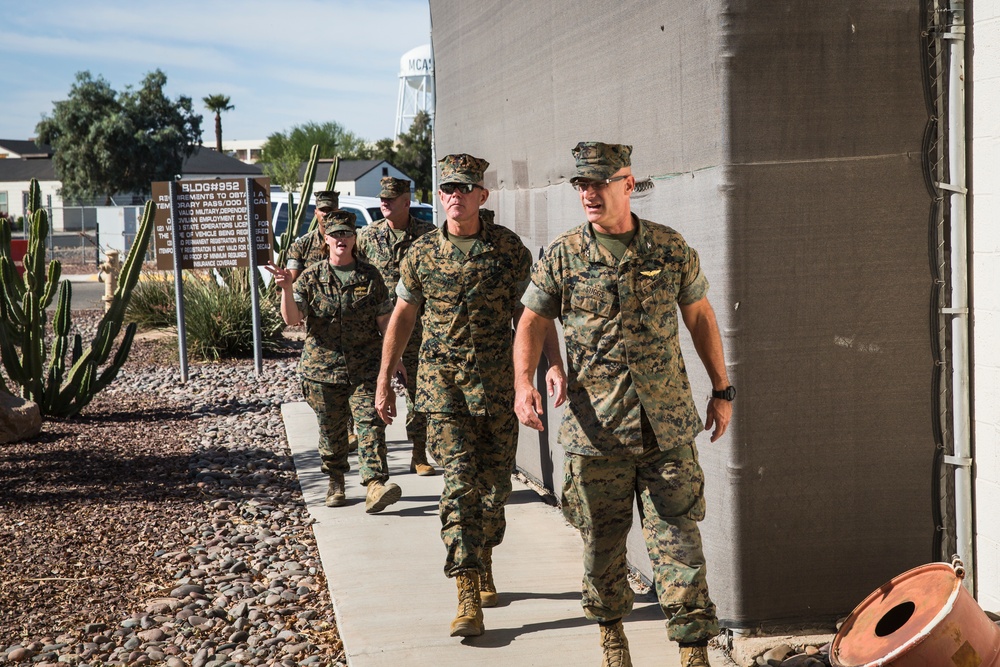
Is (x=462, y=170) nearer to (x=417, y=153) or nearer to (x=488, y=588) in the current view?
(x=488, y=588)

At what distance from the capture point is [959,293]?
4.02 meters

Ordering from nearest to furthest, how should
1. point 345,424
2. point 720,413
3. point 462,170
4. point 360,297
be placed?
point 720,413
point 462,170
point 360,297
point 345,424

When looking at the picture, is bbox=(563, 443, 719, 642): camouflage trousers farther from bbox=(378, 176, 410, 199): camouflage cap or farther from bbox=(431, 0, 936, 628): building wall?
bbox=(378, 176, 410, 199): camouflage cap

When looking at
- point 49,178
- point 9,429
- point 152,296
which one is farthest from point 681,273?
point 49,178

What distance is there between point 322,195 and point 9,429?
133 inches

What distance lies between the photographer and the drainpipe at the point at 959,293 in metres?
3.95

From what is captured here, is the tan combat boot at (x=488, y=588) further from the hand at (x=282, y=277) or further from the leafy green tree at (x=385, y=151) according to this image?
the leafy green tree at (x=385, y=151)

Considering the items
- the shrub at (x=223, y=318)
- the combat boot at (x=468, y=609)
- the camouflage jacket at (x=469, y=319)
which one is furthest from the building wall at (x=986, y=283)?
the shrub at (x=223, y=318)

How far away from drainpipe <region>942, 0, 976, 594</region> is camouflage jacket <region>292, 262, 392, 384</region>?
3440 mm

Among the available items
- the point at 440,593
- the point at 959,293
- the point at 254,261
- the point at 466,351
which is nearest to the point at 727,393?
the point at 959,293

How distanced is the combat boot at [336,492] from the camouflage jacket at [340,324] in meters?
0.66

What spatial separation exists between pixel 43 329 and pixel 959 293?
8212 mm

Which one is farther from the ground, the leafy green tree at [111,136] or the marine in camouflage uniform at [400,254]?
the leafy green tree at [111,136]

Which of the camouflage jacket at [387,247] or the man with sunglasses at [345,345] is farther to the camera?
the camouflage jacket at [387,247]
